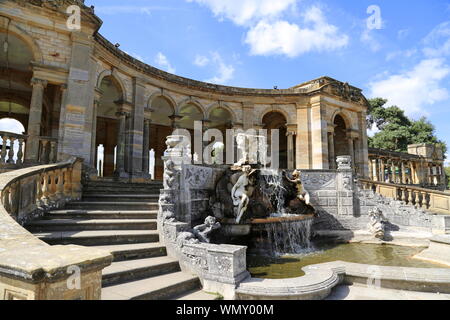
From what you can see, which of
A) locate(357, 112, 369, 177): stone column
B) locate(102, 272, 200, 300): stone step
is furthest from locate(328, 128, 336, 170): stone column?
locate(102, 272, 200, 300): stone step

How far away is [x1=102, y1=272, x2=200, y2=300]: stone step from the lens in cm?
365

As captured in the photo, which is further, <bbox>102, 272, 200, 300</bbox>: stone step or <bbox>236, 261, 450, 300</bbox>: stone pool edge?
<bbox>236, 261, 450, 300</bbox>: stone pool edge

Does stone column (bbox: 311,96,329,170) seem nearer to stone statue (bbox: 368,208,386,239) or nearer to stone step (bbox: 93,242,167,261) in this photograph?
stone statue (bbox: 368,208,386,239)

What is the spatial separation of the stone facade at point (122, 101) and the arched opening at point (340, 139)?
0.09 m

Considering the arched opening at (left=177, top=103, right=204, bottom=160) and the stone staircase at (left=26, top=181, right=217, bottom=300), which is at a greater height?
the arched opening at (left=177, top=103, right=204, bottom=160)

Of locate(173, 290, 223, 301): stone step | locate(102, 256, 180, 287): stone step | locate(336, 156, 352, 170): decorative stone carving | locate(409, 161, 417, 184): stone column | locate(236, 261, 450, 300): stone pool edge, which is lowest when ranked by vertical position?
locate(173, 290, 223, 301): stone step

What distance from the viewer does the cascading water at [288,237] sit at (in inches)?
314

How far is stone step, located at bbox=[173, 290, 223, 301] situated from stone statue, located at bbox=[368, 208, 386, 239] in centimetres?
827

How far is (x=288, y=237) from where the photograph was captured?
834cm

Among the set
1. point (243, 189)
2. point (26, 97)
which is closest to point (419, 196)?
point (243, 189)

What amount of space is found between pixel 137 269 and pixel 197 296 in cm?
107

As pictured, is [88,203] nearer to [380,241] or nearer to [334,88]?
[380,241]

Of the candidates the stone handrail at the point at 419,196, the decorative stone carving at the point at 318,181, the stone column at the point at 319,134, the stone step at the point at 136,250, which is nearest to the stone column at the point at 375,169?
the stone column at the point at 319,134
